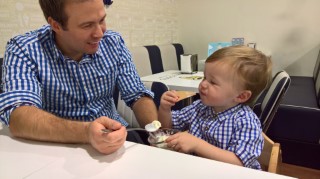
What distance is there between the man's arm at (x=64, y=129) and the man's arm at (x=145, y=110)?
0.42 m

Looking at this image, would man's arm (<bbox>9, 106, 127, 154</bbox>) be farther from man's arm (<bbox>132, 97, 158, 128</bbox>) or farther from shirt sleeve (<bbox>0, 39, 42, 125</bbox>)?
man's arm (<bbox>132, 97, 158, 128</bbox>)

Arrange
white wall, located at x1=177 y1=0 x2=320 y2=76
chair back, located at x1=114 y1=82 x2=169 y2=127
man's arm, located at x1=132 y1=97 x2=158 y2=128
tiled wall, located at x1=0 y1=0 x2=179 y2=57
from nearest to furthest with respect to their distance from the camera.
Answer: man's arm, located at x1=132 y1=97 x2=158 y2=128 < chair back, located at x1=114 y1=82 x2=169 y2=127 < tiled wall, located at x1=0 y1=0 x2=179 y2=57 < white wall, located at x1=177 y1=0 x2=320 y2=76

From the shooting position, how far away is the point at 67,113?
1.11 meters

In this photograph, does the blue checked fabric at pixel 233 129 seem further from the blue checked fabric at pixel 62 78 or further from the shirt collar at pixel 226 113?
the blue checked fabric at pixel 62 78

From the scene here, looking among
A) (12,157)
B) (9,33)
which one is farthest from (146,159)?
(9,33)

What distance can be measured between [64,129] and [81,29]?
1.37 feet

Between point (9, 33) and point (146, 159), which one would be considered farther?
point (9, 33)

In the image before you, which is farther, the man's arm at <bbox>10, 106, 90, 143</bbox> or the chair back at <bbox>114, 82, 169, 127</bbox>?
the chair back at <bbox>114, 82, 169, 127</bbox>

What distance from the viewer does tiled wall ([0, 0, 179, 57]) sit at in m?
1.82

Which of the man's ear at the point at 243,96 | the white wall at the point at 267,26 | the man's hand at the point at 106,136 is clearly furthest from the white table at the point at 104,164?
the white wall at the point at 267,26

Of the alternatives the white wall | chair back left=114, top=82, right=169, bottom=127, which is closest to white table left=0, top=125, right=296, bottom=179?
chair back left=114, top=82, right=169, bottom=127

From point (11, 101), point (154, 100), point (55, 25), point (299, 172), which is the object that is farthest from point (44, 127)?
point (299, 172)

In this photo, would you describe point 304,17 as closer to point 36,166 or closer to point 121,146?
point 121,146

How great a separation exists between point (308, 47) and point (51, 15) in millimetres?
3286
